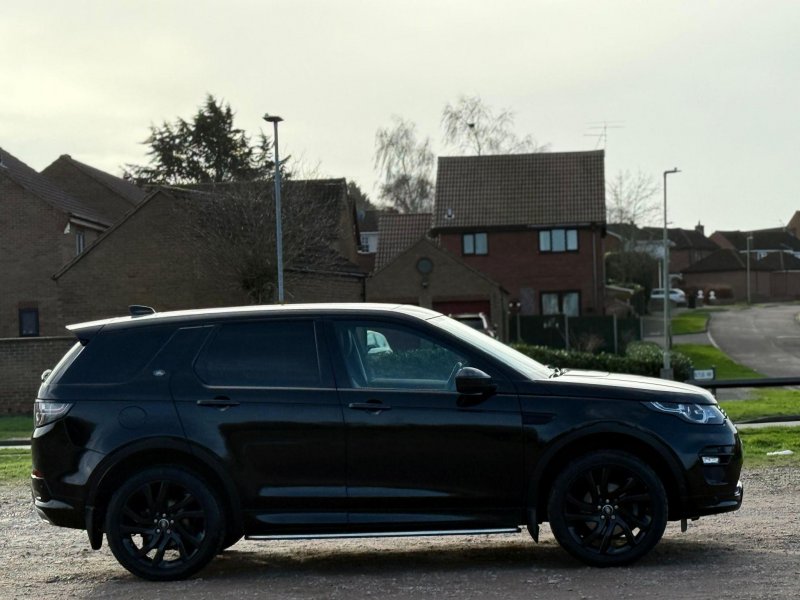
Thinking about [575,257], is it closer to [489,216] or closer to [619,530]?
[489,216]

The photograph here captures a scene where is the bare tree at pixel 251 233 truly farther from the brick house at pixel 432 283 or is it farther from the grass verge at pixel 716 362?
the grass verge at pixel 716 362

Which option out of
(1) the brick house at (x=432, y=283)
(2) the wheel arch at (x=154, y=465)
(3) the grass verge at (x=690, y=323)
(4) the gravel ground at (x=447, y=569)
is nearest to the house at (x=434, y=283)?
(1) the brick house at (x=432, y=283)

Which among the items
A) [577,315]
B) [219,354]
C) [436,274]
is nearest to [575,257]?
[577,315]

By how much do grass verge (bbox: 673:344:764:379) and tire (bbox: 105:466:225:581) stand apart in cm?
4035

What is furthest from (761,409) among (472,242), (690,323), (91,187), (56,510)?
(690,323)

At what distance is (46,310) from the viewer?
156 ft

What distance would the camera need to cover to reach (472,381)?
7.55 m

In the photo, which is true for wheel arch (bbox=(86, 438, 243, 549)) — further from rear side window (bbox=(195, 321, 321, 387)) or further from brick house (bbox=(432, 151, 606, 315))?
A: brick house (bbox=(432, 151, 606, 315))

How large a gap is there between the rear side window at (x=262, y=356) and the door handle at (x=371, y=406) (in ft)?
0.98

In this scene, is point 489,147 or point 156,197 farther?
point 489,147

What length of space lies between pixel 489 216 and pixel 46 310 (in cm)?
2248

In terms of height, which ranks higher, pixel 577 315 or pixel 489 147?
Answer: pixel 489 147

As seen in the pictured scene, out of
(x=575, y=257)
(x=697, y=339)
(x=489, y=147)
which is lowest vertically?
(x=697, y=339)

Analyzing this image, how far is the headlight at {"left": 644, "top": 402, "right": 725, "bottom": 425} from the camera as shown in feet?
25.0
